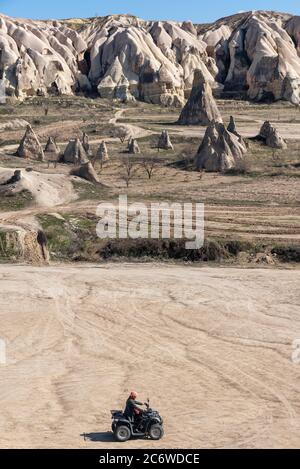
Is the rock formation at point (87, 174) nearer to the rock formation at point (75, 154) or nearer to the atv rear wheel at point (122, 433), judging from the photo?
the rock formation at point (75, 154)

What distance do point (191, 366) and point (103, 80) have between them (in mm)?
98517

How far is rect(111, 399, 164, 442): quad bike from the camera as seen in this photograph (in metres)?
16.7

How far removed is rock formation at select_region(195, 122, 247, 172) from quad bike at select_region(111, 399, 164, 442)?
4125 cm

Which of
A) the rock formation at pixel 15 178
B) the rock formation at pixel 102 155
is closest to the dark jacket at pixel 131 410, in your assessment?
the rock formation at pixel 15 178

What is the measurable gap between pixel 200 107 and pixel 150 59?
37010 millimetres

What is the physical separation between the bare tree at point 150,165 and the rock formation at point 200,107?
64.9 ft

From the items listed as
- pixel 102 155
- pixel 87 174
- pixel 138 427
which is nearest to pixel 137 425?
pixel 138 427

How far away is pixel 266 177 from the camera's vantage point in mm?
54312

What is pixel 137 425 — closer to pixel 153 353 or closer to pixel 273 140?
pixel 153 353

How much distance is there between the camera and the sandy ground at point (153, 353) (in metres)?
17.7

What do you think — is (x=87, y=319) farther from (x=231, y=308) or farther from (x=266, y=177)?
(x=266, y=177)

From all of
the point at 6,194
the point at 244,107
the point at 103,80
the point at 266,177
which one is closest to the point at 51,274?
the point at 6,194

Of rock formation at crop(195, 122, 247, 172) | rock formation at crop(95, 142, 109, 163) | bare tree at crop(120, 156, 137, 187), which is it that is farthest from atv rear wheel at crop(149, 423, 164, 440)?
rock formation at crop(95, 142, 109, 163)

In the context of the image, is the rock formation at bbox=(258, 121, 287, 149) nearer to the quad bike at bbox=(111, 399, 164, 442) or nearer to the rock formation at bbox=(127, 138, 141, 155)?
the rock formation at bbox=(127, 138, 141, 155)
